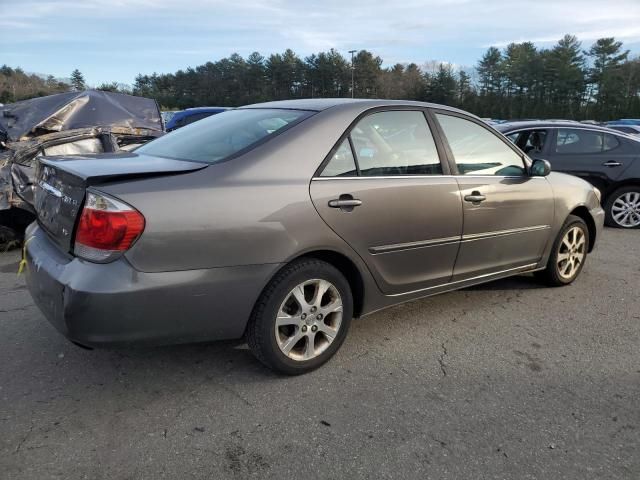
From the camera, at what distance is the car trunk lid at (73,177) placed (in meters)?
2.49

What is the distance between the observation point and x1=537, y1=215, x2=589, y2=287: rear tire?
4.50 m

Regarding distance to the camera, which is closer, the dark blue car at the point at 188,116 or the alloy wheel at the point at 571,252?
the alloy wheel at the point at 571,252

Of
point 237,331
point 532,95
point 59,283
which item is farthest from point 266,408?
point 532,95

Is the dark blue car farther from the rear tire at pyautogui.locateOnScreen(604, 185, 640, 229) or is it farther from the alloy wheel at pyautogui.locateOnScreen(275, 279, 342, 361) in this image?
the alloy wheel at pyautogui.locateOnScreen(275, 279, 342, 361)

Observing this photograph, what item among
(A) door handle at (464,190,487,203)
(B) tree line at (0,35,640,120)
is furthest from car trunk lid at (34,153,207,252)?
(B) tree line at (0,35,640,120)

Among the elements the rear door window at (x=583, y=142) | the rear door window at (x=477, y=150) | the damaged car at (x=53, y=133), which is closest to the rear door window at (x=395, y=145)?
the rear door window at (x=477, y=150)

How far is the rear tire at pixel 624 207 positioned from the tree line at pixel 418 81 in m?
51.4

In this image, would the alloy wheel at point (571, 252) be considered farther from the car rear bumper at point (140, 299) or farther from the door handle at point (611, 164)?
the door handle at point (611, 164)

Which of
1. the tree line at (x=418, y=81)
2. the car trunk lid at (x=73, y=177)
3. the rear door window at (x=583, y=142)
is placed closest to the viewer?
the car trunk lid at (x=73, y=177)

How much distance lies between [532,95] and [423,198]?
64463 mm

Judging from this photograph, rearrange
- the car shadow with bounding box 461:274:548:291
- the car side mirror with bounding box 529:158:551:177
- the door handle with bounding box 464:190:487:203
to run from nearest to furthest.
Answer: the door handle with bounding box 464:190:487:203 < the car side mirror with bounding box 529:158:551:177 < the car shadow with bounding box 461:274:548:291

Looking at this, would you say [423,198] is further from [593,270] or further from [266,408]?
[593,270]

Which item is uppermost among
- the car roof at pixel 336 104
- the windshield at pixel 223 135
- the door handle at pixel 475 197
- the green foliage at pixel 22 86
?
the green foliage at pixel 22 86

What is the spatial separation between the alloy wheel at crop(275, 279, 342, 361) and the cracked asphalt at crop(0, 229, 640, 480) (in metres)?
0.17
